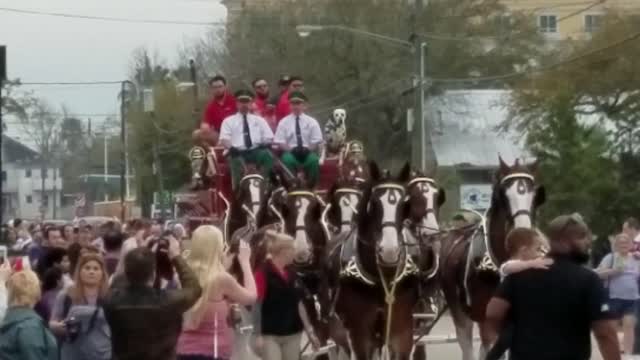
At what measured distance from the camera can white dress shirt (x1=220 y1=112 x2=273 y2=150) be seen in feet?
76.3

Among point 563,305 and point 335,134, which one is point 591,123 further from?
point 563,305

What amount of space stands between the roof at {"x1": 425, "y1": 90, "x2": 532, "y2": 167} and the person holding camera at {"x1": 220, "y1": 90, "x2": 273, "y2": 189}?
41.9 m

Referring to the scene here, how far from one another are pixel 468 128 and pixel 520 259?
2266 inches

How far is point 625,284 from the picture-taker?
23.1 metres

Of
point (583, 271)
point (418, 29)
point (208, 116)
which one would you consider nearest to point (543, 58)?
point (418, 29)

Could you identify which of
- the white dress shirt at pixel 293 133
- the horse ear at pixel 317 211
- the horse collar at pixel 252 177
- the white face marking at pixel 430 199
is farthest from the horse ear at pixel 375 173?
the white dress shirt at pixel 293 133

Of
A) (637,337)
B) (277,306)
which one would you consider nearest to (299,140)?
(637,337)

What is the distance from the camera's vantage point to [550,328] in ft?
34.4

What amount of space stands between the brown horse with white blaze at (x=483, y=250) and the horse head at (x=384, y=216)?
3.31 ft

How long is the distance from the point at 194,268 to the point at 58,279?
3.84 meters

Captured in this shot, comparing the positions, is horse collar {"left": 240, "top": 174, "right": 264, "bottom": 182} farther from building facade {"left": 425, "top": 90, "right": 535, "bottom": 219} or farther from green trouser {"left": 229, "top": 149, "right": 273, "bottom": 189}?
building facade {"left": 425, "top": 90, "right": 535, "bottom": 219}

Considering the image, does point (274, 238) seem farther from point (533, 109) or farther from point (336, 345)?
point (533, 109)

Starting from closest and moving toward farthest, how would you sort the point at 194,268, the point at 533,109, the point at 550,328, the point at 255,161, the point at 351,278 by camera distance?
the point at 550,328
the point at 194,268
the point at 351,278
the point at 255,161
the point at 533,109

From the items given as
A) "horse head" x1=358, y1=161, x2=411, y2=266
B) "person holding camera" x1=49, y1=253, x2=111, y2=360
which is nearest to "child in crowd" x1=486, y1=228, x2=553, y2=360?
"person holding camera" x1=49, y1=253, x2=111, y2=360
